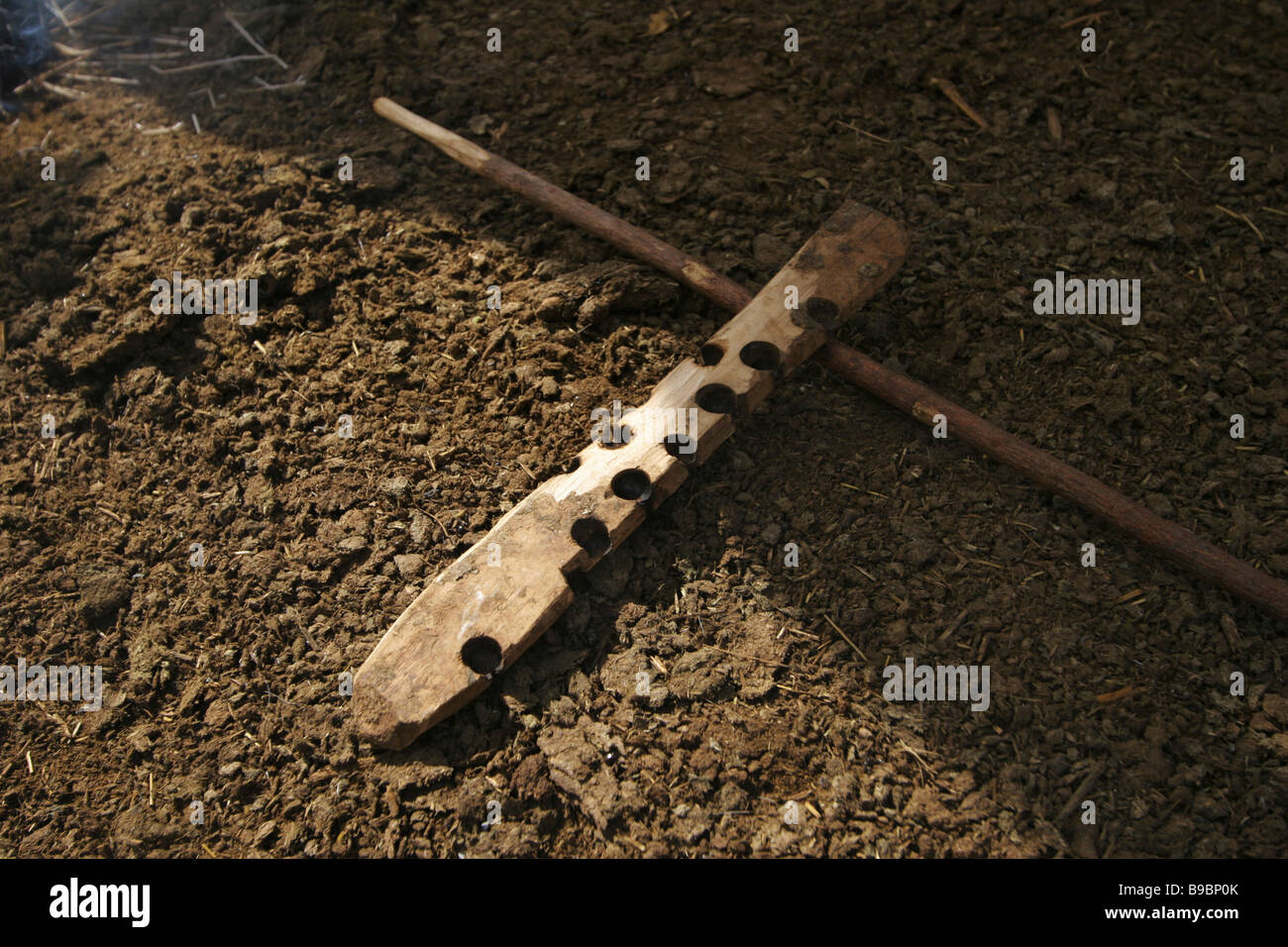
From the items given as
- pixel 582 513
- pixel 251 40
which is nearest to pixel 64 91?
pixel 251 40

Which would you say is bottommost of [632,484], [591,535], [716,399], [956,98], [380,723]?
[380,723]

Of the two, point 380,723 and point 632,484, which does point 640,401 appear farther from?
point 380,723

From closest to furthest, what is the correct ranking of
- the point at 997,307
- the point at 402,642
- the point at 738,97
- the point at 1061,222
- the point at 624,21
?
the point at 402,642
the point at 997,307
the point at 1061,222
the point at 738,97
the point at 624,21

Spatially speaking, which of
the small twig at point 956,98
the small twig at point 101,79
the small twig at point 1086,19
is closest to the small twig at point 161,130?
the small twig at point 101,79

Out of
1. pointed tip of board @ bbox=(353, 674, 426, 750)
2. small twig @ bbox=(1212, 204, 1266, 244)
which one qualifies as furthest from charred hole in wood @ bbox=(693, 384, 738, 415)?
small twig @ bbox=(1212, 204, 1266, 244)

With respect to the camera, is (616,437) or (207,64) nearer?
(616,437)

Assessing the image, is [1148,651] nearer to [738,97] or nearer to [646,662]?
[646,662]

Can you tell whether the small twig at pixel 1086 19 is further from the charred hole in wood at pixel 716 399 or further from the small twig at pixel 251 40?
the small twig at pixel 251 40

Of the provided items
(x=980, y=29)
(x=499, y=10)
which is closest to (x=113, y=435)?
(x=499, y=10)
